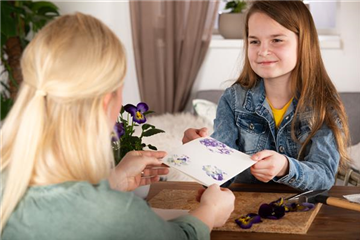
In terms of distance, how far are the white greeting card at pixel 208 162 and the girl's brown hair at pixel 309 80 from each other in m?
0.38

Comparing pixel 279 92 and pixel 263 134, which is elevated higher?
pixel 279 92

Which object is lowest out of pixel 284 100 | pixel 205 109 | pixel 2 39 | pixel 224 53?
pixel 205 109

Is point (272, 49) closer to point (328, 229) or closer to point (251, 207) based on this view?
point (251, 207)

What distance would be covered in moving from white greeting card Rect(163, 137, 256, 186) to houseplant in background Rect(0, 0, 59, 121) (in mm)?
2423

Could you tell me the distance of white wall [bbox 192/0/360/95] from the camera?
3.75 meters

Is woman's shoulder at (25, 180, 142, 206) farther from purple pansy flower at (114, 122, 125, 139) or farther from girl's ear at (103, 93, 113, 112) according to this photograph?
purple pansy flower at (114, 122, 125, 139)

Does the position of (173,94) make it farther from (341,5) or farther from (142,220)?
(142,220)

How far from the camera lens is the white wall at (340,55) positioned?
3.75 metres

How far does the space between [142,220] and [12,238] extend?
0.77ft

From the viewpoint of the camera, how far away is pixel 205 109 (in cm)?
358

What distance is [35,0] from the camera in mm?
4168

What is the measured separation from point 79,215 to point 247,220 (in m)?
0.54

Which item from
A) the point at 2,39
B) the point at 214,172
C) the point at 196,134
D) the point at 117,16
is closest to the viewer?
the point at 214,172

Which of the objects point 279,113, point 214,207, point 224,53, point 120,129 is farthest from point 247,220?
point 224,53
